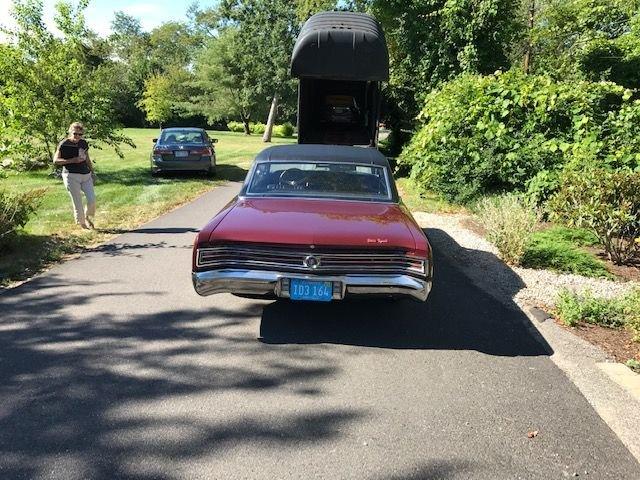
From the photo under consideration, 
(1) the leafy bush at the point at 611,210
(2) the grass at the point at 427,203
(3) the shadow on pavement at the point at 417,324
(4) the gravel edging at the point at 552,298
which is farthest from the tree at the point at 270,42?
(3) the shadow on pavement at the point at 417,324

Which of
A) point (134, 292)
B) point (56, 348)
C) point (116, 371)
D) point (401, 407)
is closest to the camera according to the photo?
point (401, 407)

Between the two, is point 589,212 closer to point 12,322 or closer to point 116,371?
point 116,371

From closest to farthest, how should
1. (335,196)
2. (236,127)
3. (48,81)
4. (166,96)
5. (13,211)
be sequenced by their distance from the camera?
(335,196) → (13,211) → (48,81) → (166,96) → (236,127)

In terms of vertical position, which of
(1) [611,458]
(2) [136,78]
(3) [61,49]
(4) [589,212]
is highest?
(2) [136,78]

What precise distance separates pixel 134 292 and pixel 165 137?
11318mm

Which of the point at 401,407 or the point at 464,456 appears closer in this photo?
the point at 464,456

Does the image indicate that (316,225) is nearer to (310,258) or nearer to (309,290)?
(310,258)

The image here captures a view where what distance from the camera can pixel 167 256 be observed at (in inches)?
277

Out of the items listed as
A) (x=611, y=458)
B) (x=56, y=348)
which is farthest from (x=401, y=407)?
(x=56, y=348)

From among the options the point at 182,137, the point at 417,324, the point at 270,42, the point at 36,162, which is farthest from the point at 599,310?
the point at 270,42

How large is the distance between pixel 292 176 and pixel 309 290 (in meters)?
1.79

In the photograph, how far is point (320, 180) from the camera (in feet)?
17.8

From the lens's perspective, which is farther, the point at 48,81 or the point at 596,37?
the point at 596,37

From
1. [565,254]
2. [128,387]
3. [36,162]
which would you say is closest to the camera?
[128,387]
